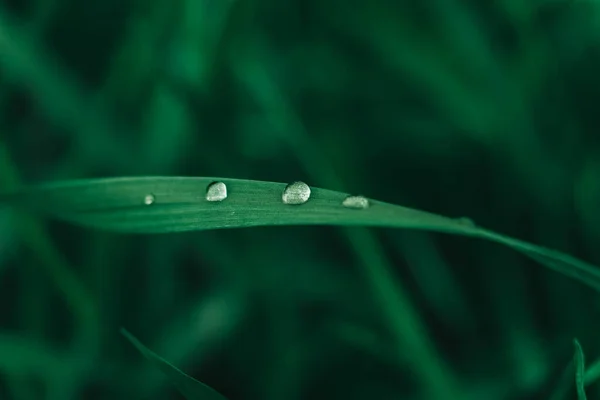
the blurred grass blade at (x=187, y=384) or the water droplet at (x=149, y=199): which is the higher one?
the water droplet at (x=149, y=199)

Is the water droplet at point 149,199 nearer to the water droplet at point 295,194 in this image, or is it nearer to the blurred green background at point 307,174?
the water droplet at point 295,194

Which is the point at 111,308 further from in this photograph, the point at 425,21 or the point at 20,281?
the point at 425,21

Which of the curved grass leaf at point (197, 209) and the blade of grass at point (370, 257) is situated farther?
the blade of grass at point (370, 257)

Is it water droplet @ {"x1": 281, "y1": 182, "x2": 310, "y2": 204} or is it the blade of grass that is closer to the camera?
water droplet @ {"x1": 281, "y1": 182, "x2": 310, "y2": 204}

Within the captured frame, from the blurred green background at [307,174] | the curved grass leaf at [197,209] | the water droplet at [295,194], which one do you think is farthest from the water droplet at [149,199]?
the blurred green background at [307,174]

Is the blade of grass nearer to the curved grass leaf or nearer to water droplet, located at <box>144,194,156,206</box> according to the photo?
the curved grass leaf

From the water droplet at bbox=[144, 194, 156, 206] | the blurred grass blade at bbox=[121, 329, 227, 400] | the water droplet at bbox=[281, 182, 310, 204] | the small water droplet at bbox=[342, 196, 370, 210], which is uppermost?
the water droplet at bbox=[144, 194, 156, 206]

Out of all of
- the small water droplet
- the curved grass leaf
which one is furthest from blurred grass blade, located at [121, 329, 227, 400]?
the small water droplet

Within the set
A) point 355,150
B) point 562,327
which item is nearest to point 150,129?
point 355,150
